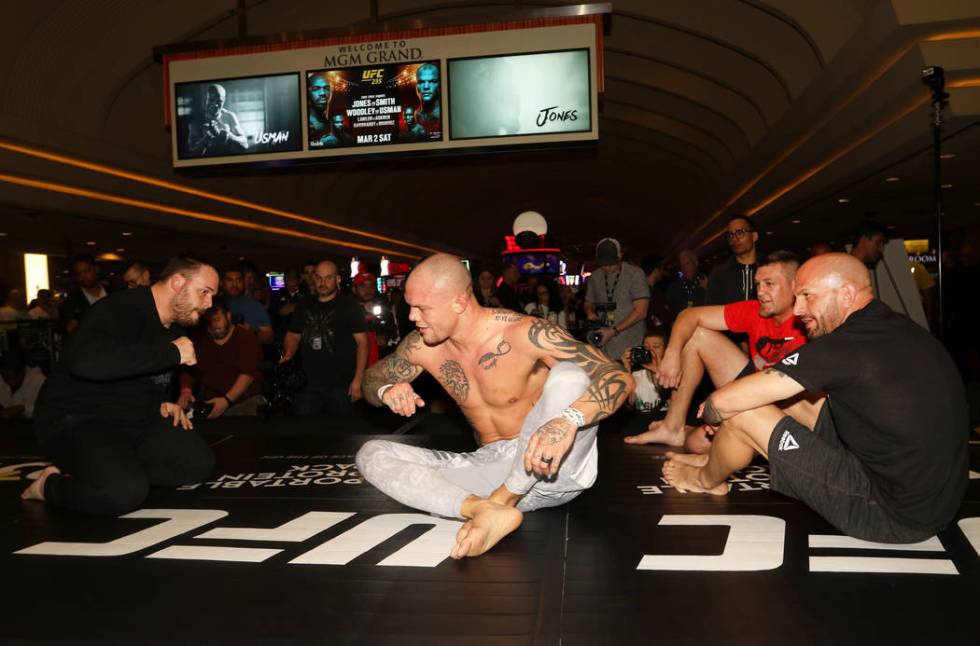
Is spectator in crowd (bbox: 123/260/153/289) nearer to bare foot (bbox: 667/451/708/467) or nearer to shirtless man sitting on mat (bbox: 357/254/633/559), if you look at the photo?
shirtless man sitting on mat (bbox: 357/254/633/559)

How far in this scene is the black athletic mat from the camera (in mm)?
2031

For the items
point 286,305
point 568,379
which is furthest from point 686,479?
point 286,305

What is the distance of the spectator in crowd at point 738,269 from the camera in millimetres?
4984

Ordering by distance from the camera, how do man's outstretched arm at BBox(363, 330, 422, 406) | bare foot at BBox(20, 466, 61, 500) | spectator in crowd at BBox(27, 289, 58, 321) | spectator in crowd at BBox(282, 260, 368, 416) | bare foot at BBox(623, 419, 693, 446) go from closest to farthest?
man's outstretched arm at BBox(363, 330, 422, 406)
bare foot at BBox(20, 466, 61, 500)
bare foot at BBox(623, 419, 693, 446)
spectator in crowd at BBox(282, 260, 368, 416)
spectator in crowd at BBox(27, 289, 58, 321)

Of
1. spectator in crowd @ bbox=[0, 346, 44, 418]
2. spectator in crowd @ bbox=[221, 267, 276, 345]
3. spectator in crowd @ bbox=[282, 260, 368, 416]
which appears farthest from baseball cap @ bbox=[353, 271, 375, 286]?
spectator in crowd @ bbox=[0, 346, 44, 418]

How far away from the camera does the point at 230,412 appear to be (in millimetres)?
6035

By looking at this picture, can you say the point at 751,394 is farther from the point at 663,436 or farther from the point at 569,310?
the point at 569,310

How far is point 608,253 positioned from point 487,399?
12.1 feet

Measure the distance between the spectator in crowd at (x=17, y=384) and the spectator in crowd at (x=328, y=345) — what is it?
105 inches

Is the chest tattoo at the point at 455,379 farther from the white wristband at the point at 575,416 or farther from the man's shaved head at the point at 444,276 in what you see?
the white wristband at the point at 575,416

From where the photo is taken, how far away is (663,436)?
14.4 feet

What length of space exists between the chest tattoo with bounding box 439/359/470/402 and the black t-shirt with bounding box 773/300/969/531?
120 centimetres

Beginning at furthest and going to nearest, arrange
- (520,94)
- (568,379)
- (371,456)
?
(520,94)
(371,456)
(568,379)

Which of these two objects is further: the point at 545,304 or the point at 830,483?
the point at 545,304
